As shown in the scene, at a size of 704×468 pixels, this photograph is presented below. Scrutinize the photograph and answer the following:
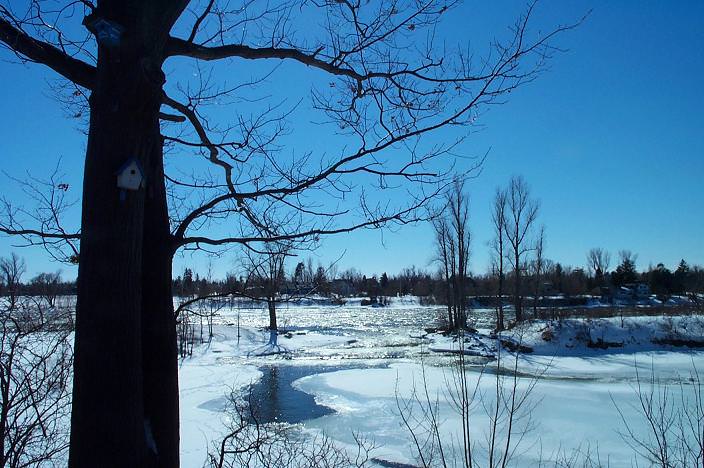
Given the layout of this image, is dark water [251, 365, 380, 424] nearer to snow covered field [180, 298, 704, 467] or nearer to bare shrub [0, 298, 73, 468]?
snow covered field [180, 298, 704, 467]

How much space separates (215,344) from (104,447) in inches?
1131

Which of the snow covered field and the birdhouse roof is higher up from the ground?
the birdhouse roof

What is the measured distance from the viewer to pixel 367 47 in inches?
132

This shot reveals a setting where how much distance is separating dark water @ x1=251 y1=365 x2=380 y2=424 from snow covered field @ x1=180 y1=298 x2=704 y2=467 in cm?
32

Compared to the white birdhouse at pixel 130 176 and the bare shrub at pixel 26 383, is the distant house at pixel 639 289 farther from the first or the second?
the white birdhouse at pixel 130 176

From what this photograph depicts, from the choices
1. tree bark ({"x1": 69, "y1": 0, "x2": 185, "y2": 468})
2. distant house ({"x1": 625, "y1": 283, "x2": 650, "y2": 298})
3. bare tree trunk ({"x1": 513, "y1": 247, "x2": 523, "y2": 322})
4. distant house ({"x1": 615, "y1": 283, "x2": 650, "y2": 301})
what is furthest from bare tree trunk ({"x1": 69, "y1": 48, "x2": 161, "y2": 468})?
distant house ({"x1": 625, "y1": 283, "x2": 650, "y2": 298})

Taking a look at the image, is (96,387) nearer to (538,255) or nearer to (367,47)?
(367,47)

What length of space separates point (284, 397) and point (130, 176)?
559 inches

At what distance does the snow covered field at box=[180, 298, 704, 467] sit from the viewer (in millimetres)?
10055

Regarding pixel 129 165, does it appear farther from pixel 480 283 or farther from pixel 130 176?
pixel 480 283

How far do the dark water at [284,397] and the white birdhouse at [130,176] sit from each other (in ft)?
26.1

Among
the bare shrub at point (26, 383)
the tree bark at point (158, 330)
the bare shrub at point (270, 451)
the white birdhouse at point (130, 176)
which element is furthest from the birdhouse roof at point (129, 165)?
the bare shrub at point (26, 383)

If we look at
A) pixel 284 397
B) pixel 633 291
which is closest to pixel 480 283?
pixel 633 291

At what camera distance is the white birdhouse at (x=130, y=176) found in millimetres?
2176
